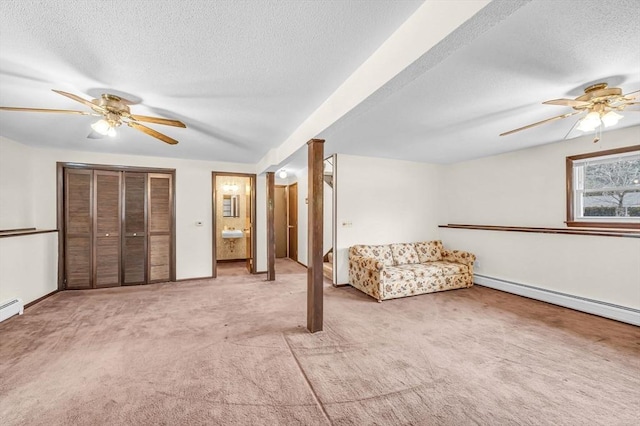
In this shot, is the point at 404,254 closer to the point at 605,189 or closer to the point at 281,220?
the point at 605,189

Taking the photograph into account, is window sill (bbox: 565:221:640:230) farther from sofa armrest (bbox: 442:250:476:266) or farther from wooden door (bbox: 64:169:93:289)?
wooden door (bbox: 64:169:93:289)

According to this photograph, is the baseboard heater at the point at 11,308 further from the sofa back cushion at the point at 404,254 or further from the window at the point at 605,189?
the window at the point at 605,189

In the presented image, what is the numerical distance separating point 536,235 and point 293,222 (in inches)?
210

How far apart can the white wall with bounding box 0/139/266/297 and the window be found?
209 inches

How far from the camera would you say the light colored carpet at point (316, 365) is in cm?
182

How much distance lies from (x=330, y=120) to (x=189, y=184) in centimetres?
390

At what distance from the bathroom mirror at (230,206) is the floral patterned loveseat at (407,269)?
12.9 feet

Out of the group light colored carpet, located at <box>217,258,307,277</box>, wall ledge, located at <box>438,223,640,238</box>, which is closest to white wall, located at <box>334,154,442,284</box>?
wall ledge, located at <box>438,223,640,238</box>

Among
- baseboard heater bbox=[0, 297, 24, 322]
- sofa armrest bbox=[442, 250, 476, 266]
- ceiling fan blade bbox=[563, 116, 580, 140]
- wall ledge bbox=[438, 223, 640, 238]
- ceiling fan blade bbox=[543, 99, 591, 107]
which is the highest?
ceiling fan blade bbox=[563, 116, 580, 140]

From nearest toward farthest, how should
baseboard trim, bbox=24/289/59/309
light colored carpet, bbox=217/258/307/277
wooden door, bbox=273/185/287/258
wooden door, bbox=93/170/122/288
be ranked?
baseboard trim, bbox=24/289/59/309 → wooden door, bbox=93/170/122/288 → light colored carpet, bbox=217/258/307/277 → wooden door, bbox=273/185/287/258

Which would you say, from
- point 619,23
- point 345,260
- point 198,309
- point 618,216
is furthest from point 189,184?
point 618,216

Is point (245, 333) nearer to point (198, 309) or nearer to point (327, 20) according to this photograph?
point (198, 309)

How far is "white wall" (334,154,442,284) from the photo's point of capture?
4.98 meters

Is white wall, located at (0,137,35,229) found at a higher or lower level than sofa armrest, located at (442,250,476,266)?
higher
